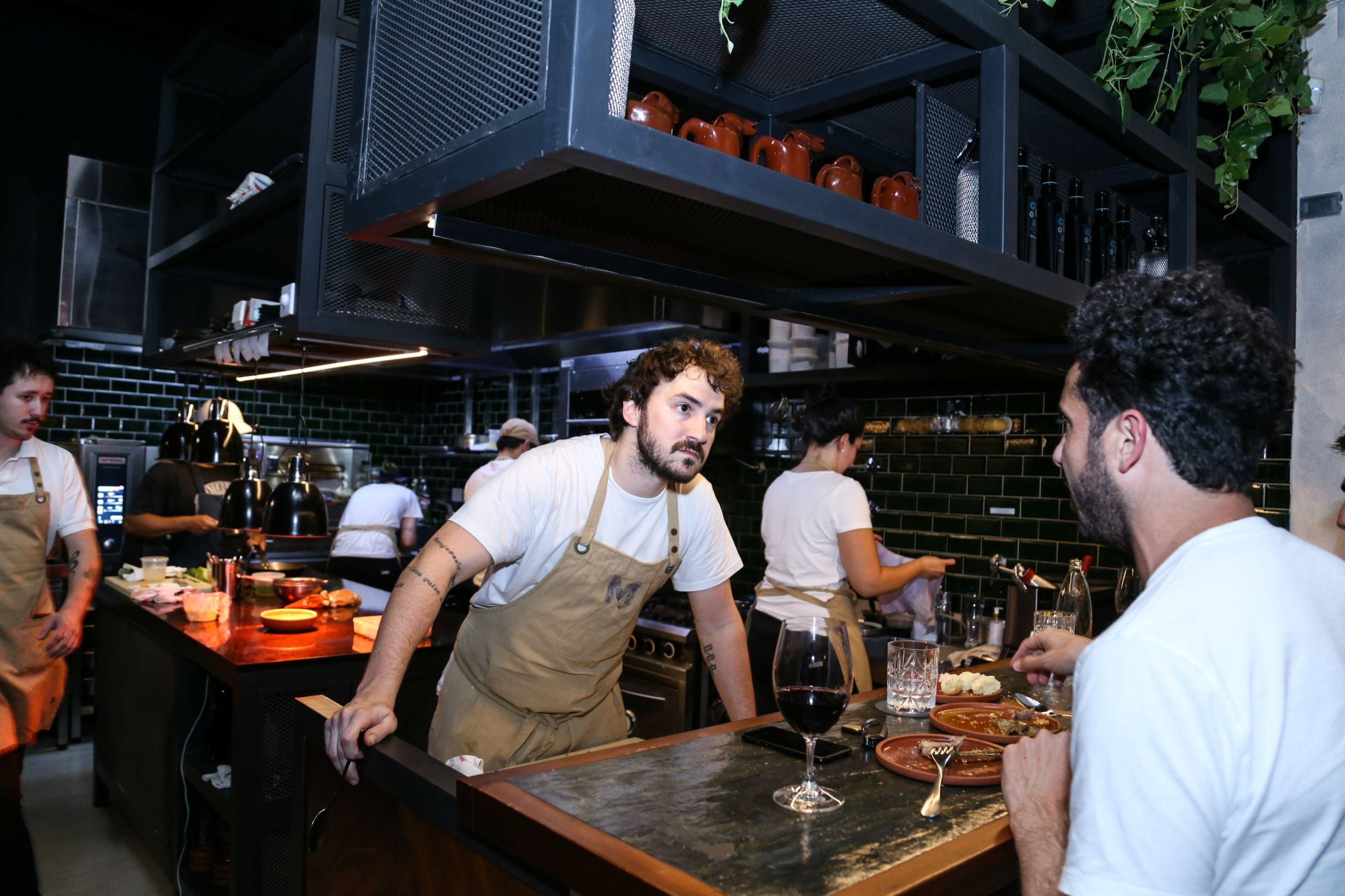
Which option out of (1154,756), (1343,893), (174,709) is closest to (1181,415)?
(1154,756)

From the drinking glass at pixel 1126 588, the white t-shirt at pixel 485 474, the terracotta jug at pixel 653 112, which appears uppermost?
the terracotta jug at pixel 653 112

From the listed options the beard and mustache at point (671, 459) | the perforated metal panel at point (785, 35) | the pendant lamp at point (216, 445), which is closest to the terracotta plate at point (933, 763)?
the beard and mustache at point (671, 459)

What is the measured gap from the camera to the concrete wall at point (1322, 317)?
11.1 ft

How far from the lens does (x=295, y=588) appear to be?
12.5 feet

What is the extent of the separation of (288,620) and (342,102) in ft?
6.70

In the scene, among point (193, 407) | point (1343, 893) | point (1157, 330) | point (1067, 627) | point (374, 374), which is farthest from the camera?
point (374, 374)

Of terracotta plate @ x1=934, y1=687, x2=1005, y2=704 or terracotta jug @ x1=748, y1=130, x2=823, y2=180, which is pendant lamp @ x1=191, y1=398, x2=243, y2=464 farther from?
terracotta plate @ x1=934, y1=687, x2=1005, y2=704

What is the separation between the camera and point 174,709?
352 cm

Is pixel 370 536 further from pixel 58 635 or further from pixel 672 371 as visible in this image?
pixel 672 371

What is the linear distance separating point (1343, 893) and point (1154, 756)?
1.17 feet

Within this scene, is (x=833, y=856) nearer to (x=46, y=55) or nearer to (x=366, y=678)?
(x=366, y=678)

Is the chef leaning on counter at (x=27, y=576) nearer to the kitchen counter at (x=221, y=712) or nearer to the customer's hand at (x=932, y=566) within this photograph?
the kitchen counter at (x=221, y=712)

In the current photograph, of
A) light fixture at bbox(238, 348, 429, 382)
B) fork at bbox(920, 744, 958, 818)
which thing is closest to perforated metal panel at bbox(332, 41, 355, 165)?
light fixture at bbox(238, 348, 429, 382)

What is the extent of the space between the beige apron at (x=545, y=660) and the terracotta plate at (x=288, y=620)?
4.19 feet
